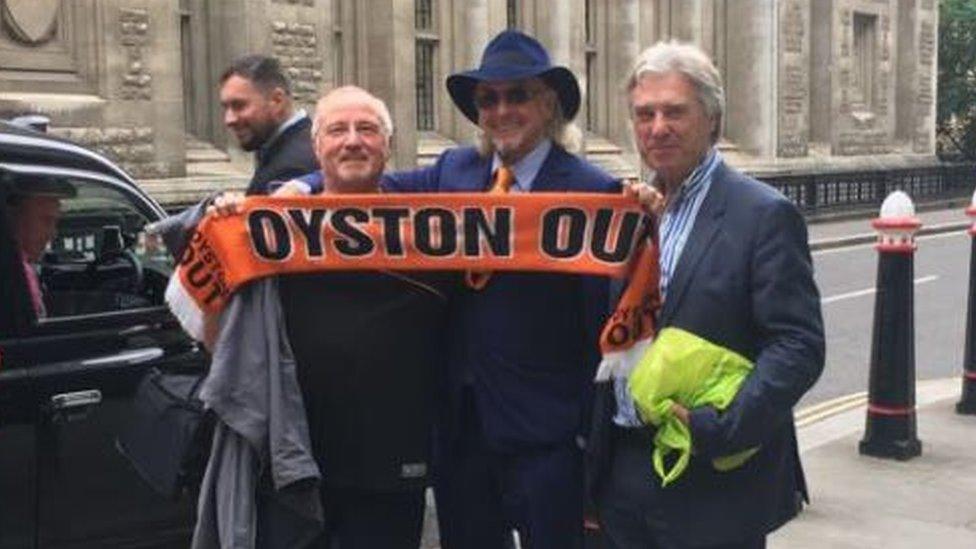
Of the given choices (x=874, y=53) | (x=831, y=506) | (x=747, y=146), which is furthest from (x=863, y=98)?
(x=831, y=506)

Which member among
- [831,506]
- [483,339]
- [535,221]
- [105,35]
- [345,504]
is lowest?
[831,506]

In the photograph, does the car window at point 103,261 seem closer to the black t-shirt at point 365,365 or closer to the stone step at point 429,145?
the black t-shirt at point 365,365

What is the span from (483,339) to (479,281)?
0.50 ft

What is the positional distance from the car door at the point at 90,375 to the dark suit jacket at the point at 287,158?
497 millimetres

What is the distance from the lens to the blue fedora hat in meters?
3.29

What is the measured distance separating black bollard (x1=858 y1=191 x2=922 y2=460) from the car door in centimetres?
397

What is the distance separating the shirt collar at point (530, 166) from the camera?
134 inches

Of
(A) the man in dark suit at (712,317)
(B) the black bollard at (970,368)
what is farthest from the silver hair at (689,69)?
(B) the black bollard at (970,368)

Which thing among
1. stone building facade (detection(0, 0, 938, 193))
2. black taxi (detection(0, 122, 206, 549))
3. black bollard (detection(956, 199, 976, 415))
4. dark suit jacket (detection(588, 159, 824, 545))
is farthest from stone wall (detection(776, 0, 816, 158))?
dark suit jacket (detection(588, 159, 824, 545))

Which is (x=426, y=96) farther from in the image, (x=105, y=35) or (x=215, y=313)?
(x=215, y=313)

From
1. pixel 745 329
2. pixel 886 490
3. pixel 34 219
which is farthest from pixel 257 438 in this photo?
pixel 886 490

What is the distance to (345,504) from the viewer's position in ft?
11.0

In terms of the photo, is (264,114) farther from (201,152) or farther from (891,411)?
(201,152)

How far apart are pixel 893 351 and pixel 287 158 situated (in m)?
3.97
